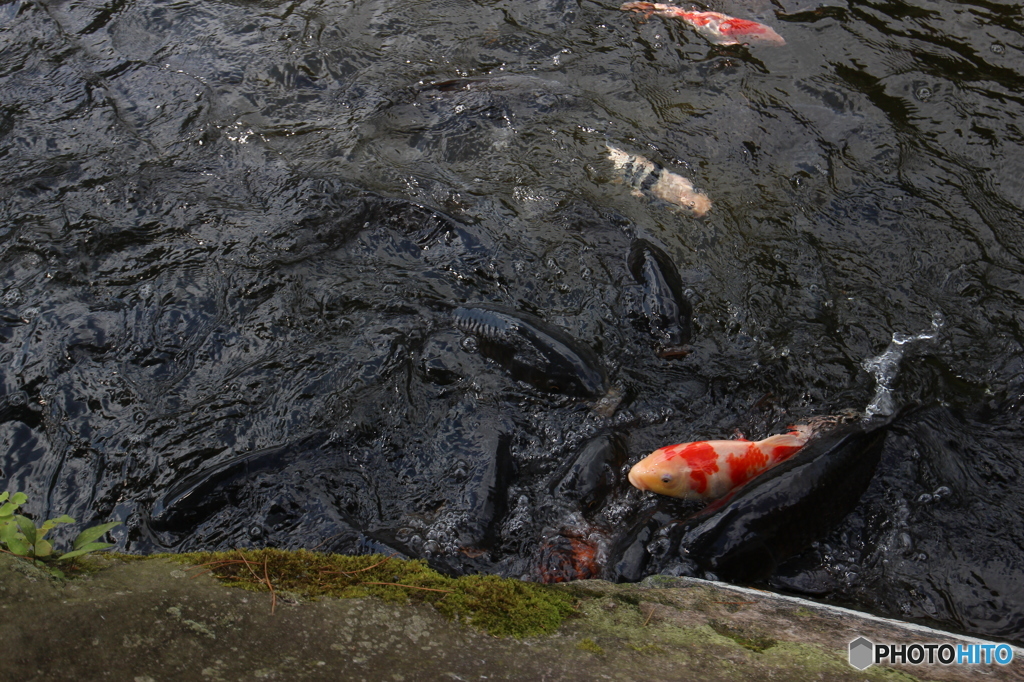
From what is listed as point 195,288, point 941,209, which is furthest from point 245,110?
point 941,209

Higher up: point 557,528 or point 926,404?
point 926,404

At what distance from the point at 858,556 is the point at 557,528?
5.01ft

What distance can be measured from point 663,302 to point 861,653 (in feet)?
8.48

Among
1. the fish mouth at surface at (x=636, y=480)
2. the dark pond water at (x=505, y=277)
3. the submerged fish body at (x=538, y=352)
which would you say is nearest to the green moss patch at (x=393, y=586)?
the dark pond water at (x=505, y=277)

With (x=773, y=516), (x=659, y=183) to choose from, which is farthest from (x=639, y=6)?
(x=773, y=516)

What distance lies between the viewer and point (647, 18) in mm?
7645

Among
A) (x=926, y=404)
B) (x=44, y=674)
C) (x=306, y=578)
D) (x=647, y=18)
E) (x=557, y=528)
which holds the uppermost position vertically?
(x=647, y=18)

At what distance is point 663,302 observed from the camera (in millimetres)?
4828

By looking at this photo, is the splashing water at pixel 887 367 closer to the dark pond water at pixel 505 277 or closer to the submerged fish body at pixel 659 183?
the dark pond water at pixel 505 277

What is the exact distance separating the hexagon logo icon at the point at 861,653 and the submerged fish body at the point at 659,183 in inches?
143

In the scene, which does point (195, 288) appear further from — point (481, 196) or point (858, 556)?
point (858, 556)

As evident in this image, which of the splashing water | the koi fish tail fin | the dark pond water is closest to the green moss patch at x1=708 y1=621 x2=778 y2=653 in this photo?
the dark pond water

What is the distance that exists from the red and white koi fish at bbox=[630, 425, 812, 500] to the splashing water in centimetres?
74

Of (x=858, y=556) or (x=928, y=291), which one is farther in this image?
(x=928, y=291)
